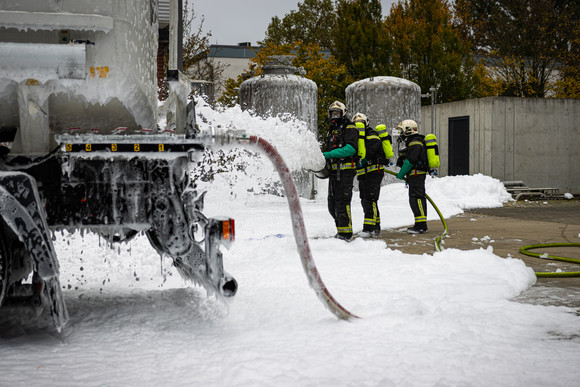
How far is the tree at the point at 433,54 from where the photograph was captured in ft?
96.7

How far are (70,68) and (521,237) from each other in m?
7.05

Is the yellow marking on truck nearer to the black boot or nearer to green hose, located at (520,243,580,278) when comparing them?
green hose, located at (520,243,580,278)

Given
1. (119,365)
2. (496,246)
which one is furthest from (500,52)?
(119,365)

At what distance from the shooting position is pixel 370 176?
912 cm

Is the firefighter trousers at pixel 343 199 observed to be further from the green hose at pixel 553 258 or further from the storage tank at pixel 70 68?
the storage tank at pixel 70 68

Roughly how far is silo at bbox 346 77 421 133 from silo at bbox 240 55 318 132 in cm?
247

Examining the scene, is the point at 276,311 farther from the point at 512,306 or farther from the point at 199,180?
the point at 199,180

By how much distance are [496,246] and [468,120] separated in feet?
36.9

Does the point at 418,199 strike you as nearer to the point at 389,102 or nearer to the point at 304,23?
the point at 389,102

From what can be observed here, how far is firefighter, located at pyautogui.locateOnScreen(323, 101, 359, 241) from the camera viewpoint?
8.17 m

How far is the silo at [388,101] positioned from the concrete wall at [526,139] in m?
1.89

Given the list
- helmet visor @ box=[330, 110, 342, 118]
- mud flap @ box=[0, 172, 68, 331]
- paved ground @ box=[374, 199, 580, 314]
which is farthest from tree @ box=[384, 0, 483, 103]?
mud flap @ box=[0, 172, 68, 331]

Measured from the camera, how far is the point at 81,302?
476 centimetres

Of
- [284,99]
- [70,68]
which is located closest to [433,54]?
[284,99]
